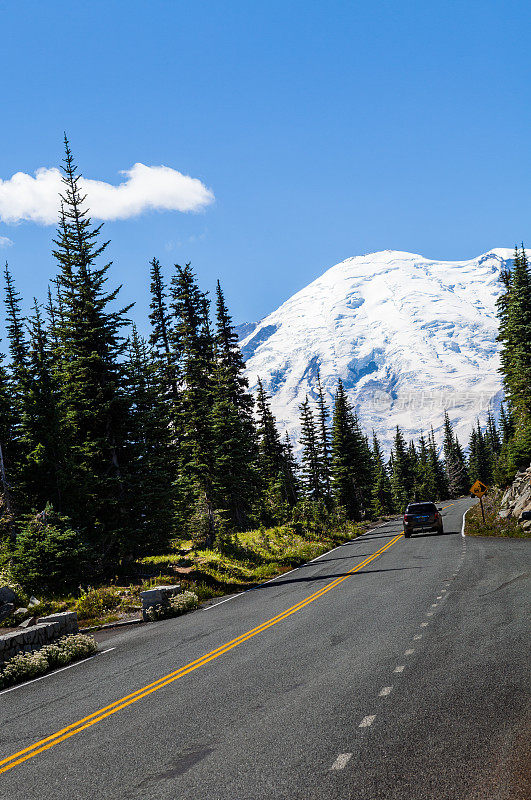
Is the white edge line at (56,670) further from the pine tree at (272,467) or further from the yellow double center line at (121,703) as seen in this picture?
the pine tree at (272,467)

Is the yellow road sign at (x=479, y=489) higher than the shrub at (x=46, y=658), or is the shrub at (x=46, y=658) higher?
the yellow road sign at (x=479, y=489)

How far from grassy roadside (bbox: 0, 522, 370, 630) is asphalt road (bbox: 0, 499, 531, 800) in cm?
510

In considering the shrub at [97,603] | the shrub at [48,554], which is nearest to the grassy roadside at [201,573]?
the shrub at [97,603]

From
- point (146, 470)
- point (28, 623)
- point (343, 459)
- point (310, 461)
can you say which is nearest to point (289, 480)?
point (310, 461)

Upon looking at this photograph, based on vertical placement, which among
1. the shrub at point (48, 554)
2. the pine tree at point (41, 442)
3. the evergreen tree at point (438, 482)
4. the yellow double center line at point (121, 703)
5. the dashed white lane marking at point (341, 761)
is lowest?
the evergreen tree at point (438, 482)

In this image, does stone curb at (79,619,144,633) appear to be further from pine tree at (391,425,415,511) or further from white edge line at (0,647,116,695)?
pine tree at (391,425,415,511)

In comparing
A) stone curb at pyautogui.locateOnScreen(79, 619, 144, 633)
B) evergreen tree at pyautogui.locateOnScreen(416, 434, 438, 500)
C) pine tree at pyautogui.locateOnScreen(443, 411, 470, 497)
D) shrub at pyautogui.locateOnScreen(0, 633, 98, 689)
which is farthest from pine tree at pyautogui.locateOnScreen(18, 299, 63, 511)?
pine tree at pyautogui.locateOnScreen(443, 411, 470, 497)

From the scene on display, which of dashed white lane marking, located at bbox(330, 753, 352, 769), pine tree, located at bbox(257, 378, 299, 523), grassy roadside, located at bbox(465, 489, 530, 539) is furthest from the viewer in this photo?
pine tree, located at bbox(257, 378, 299, 523)

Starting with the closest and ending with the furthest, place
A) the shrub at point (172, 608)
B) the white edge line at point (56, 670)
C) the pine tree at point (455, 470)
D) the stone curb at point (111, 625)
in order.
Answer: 1. the white edge line at point (56, 670)
2. the stone curb at point (111, 625)
3. the shrub at point (172, 608)
4. the pine tree at point (455, 470)

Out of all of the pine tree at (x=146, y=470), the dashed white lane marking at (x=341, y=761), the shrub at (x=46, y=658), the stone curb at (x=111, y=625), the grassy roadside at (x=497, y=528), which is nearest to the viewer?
the dashed white lane marking at (x=341, y=761)

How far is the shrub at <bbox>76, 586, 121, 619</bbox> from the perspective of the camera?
18438 millimetres

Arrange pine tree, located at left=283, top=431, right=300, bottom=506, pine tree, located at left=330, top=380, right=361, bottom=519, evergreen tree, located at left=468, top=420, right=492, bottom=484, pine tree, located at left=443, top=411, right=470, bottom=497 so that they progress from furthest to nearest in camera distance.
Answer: pine tree, located at left=443, top=411, right=470, bottom=497 → evergreen tree, located at left=468, top=420, right=492, bottom=484 → pine tree, located at left=330, top=380, right=361, bottom=519 → pine tree, located at left=283, top=431, right=300, bottom=506

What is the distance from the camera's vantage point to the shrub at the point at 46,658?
12234 millimetres

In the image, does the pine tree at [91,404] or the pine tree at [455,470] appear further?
the pine tree at [455,470]
